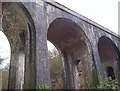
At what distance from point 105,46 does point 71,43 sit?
138 inches

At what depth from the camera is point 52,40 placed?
43.6 feet

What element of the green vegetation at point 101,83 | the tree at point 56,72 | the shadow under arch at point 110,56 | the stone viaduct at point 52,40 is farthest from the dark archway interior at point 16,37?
the tree at point 56,72

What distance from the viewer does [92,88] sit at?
10234mm

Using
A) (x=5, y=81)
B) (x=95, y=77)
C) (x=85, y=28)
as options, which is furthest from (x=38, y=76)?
(x=5, y=81)

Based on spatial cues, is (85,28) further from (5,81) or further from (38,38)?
(5,81)

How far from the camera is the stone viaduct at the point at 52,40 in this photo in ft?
26.4

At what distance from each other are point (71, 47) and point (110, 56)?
13.3 feet

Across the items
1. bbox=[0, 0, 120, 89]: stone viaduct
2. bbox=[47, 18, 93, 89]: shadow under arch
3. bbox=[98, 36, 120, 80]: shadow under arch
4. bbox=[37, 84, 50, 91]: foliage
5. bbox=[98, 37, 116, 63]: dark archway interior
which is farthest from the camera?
bbox=[98, 36, 120, 80]: shadow under arch

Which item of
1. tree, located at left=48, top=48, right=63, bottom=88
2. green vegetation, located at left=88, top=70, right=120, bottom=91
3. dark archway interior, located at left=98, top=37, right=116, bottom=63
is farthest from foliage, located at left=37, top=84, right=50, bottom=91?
tree, located at left=48, top=48, right=63, bottom=88

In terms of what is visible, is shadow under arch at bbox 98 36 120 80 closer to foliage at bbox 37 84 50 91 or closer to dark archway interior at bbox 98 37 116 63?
dark archway interior at bbox 98 37 116 63

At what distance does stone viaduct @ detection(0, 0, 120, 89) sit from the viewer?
805 centimetres

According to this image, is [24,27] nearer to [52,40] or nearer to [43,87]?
[43,87]

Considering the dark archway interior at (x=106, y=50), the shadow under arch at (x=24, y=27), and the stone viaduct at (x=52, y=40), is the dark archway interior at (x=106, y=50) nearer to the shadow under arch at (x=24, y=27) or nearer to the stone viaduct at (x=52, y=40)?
the stone viaduct at (x=52, y=40)

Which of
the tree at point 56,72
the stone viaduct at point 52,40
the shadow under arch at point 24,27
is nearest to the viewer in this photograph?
the shadow under arch at point 24,27
